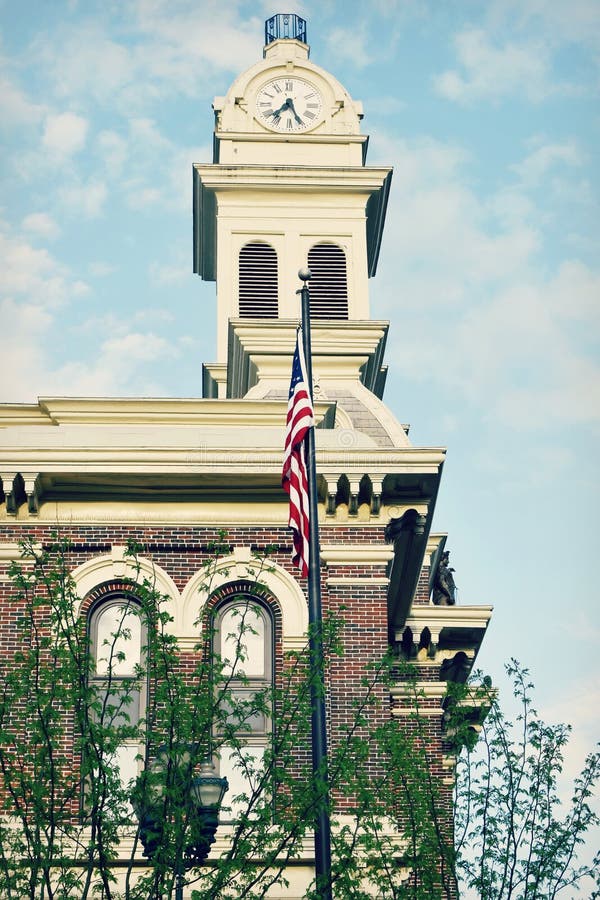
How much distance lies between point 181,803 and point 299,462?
426 cm

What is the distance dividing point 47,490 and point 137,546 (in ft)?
20.2

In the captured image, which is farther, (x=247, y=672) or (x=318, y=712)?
(x=247, y=672)

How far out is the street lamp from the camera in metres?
16.0

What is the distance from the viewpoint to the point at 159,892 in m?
16.2

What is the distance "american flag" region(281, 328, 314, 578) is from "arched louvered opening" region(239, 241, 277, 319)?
14.6m

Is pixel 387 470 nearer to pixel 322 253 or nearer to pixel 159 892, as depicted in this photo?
pixel 159 892

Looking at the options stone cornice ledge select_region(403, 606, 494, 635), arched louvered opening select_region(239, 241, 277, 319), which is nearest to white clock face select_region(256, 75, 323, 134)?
arched louvered opening select_region(239, 241, 277, 319)

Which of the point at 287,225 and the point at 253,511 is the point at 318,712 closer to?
the point at 253,511

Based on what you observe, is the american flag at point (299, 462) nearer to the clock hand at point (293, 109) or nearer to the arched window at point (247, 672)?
the arched window at point (247, 672)

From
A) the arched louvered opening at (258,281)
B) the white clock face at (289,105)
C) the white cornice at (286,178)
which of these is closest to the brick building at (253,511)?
the arched louvered opening at (258,281)

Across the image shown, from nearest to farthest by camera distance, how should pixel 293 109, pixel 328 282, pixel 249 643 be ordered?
pixel 249 643 → pixel 328 282 → pixel 293 109

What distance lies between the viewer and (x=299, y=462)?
18891 millimetres

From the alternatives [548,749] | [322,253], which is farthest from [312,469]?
[322,253]

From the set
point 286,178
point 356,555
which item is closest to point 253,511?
point 356,555
